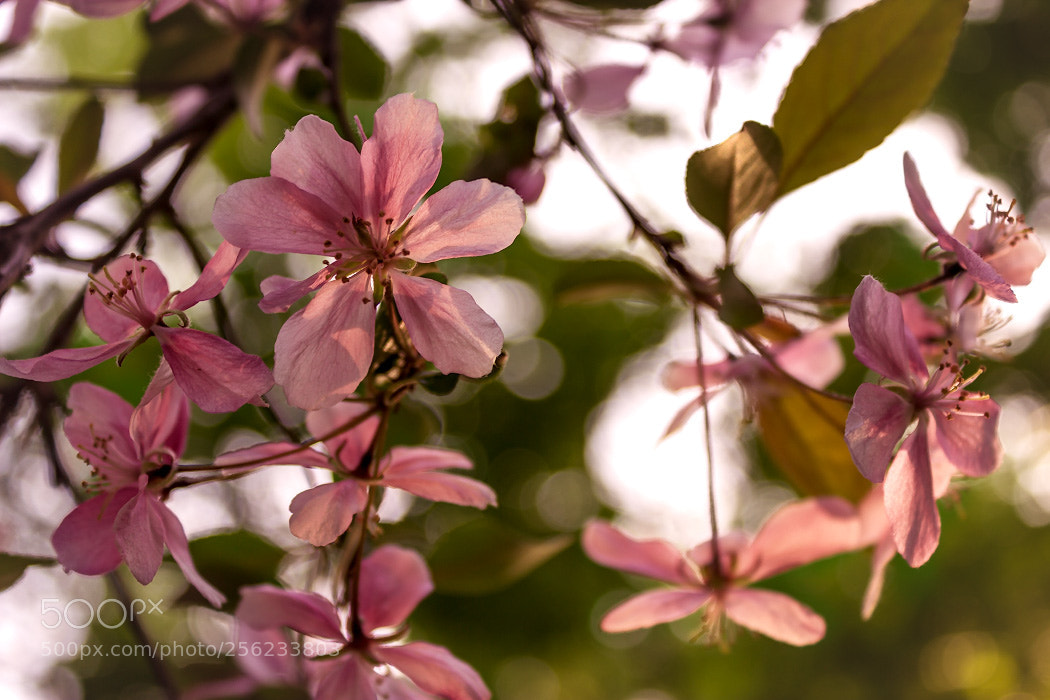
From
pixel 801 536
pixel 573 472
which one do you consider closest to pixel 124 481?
pixel 801 536

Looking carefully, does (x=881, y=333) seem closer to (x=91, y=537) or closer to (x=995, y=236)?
(x=995, y=236)

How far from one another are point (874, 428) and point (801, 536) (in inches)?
10.4

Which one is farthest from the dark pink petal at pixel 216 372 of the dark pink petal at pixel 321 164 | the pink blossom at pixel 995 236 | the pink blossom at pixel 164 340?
the pink blossom at pixel 995 236

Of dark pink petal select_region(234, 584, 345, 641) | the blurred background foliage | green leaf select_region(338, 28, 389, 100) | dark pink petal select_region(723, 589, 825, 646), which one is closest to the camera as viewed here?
dark pink petal select_region(234, 584, 345, 641)

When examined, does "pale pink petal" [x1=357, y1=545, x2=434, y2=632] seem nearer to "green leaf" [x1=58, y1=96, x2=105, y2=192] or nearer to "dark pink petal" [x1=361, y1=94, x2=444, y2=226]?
"dark pink petal" [x1=361, y1=94, x2=444, y2=226]

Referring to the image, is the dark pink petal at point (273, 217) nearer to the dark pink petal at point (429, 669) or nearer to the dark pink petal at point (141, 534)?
the dark pink petal at point (141, 534)

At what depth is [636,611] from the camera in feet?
Answer: 2.27

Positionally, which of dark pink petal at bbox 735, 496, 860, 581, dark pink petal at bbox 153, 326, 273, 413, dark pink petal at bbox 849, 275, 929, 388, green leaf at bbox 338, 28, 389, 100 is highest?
green leaf at bbox 338, 28, 389, 100

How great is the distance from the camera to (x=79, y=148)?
2.75 feet

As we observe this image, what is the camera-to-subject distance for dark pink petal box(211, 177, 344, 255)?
442 millimetres

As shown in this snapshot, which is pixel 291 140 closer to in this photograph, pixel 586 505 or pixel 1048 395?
pixel 586 505

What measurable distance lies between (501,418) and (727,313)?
2.88 m

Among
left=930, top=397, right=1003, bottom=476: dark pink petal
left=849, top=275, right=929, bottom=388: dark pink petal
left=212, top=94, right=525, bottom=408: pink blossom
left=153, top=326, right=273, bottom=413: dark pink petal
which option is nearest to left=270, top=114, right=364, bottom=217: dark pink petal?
left=212, top=94, right=525, bottom=408: pink blossom

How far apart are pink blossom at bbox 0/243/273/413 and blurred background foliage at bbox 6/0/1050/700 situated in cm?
23
